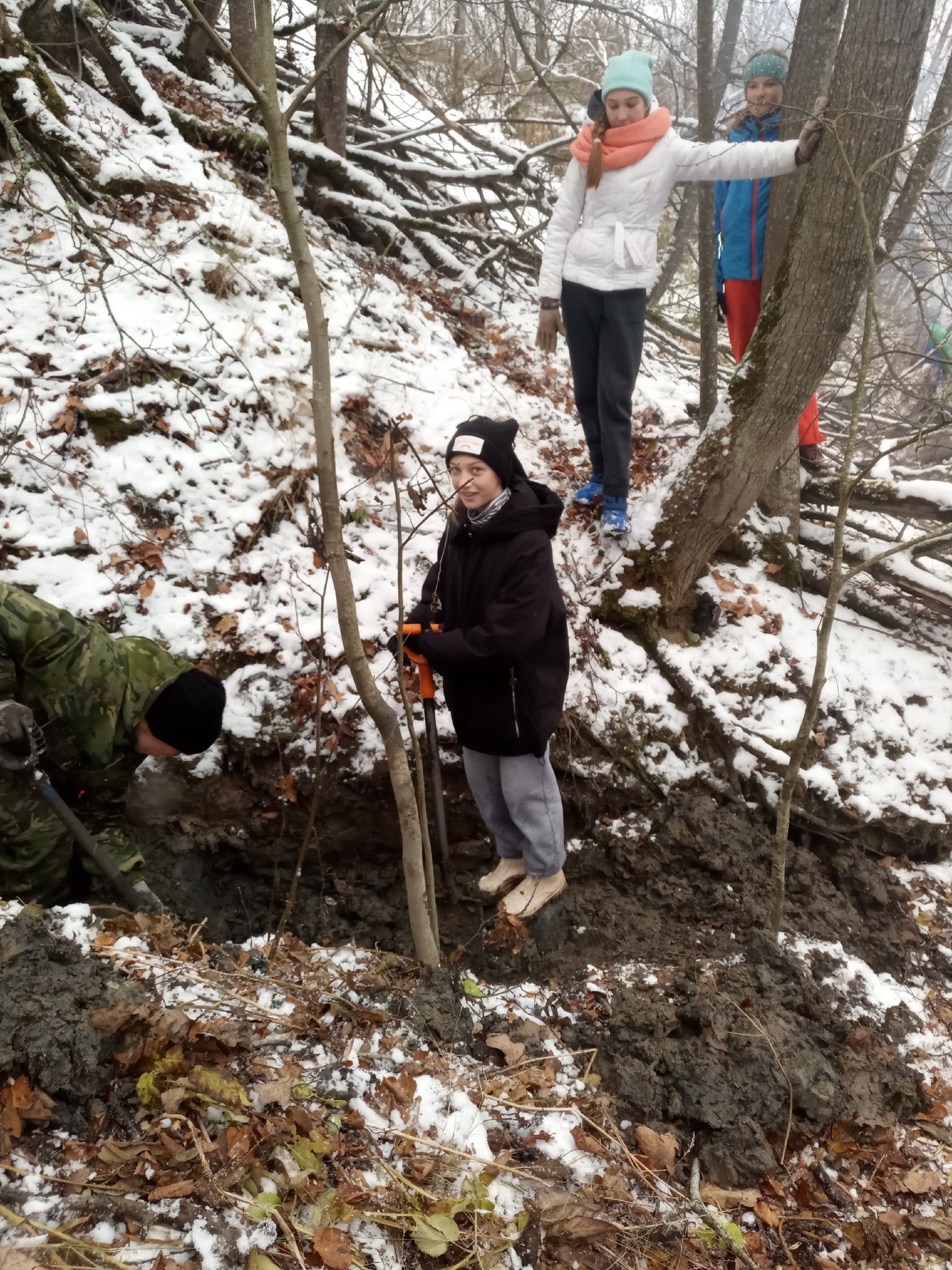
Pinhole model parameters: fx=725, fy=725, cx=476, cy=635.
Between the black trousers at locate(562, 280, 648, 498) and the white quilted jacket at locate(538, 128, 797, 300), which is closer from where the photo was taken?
the white quilted jacket at locate(538, 128, 797, 300)

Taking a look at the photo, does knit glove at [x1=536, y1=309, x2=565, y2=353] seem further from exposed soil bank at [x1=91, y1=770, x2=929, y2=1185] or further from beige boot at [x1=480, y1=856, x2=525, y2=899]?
beige boot at [x1=480, y1=856, x2=525, y2=899]

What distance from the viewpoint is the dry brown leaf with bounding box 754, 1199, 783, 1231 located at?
2.12 metres

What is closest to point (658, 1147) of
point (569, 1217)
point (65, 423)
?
point (569, 1217)

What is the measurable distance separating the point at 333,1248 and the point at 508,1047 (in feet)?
3.08

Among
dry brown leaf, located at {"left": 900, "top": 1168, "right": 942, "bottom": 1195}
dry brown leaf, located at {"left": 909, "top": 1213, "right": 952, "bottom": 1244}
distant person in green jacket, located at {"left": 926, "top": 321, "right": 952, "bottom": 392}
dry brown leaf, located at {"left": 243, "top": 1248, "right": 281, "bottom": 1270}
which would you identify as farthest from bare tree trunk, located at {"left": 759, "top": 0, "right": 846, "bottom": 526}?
dry brown leaf, located at {"left": 243, "top": 1248, "right": 281, "bottom": 1270}

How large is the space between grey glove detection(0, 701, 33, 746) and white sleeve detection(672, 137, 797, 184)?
354 centimetres

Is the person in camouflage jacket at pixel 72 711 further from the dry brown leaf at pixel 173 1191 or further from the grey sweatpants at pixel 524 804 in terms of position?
Result: the dry brown leaf at pixel 173 1191

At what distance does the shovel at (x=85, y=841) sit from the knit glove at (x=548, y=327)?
9.55 feet

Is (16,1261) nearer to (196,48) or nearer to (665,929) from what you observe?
(665,929)

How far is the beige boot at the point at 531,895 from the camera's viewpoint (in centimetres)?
322

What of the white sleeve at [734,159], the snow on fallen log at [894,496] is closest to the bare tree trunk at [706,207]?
the snow on fallen log at [894,496]

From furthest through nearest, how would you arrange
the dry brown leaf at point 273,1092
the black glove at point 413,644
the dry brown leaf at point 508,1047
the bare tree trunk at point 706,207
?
the bare tree trunk at point 706,207 < the black glove at point 413,644 < the dry brown leaf at point 508,1047 < the dry brown leaf at point 273,1092

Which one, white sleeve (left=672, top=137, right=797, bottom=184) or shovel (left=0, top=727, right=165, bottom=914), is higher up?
white sleeve (left=672, top=137, right=797, bottom=184)

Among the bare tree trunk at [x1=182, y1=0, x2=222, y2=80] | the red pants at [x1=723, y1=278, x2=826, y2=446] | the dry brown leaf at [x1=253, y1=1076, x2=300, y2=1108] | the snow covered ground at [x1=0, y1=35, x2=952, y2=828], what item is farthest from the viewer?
the bare tree trunk at [x1=182, y1=0, x2=222, y2=80]
